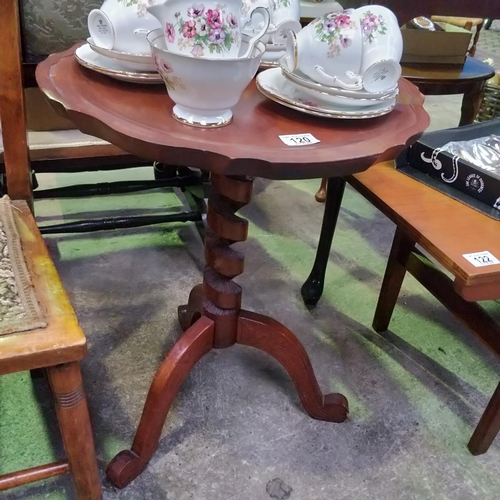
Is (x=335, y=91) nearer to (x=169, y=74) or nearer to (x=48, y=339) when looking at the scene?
(x=169, y=74)

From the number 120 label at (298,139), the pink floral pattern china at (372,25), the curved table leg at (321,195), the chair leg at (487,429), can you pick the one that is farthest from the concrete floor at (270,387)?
the pink floral pattern china at (372,25)

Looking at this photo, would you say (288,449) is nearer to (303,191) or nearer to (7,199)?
(7,199)

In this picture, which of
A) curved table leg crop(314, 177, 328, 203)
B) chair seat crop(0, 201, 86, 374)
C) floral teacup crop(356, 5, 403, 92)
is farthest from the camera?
curved table leg crop(314, 177, 328, 203)

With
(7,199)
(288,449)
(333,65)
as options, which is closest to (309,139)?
(333,65)

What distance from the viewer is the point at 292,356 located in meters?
1.03

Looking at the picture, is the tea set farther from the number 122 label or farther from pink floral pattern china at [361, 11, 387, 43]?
the number 122 label

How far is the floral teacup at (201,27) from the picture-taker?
0.63 metres

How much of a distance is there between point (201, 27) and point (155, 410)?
0.62m

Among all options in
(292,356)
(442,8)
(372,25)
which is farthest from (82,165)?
(442,8)

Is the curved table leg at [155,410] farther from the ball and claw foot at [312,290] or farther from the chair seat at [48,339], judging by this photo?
the ball and claw foot at [312,290]

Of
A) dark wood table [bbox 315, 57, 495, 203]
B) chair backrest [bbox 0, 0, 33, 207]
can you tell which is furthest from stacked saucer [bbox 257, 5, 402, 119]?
dark wood table [bbox 315, 57, 495, 203]

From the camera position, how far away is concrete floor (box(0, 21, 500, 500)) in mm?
981

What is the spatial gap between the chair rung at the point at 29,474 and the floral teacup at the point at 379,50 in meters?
0.68

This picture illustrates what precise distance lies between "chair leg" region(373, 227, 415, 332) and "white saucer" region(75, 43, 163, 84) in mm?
618
